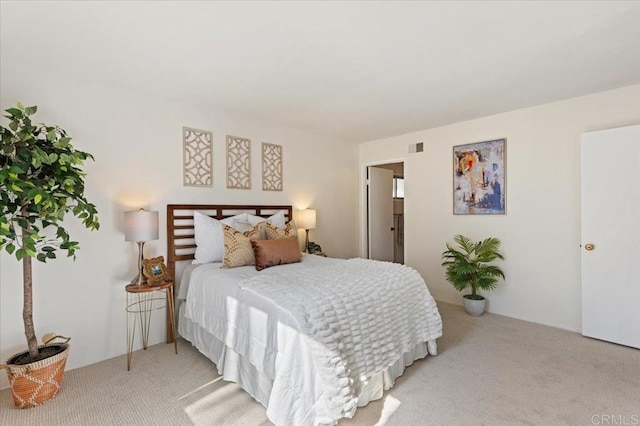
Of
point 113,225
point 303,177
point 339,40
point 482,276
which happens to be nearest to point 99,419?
point 113,225

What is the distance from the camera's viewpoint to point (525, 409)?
1.98m

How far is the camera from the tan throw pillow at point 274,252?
2.91 m

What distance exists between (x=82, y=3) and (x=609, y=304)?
4739mm

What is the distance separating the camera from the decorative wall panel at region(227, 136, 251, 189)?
367 centimetres

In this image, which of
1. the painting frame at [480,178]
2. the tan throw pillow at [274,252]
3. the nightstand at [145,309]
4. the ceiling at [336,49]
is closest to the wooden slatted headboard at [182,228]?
the nightstand at [145,309]

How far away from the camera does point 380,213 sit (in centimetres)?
553

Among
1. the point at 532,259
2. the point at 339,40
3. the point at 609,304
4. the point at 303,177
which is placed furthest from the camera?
the point at 303,177

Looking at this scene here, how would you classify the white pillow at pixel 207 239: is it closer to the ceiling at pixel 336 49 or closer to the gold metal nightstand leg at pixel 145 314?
the gold metal nightstand leg at pixel 145 314

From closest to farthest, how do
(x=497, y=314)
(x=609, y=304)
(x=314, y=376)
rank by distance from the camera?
(x=314, y=376), (x=609, y=304), (x=497, y=314)

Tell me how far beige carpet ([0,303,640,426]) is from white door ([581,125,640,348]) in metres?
0.25

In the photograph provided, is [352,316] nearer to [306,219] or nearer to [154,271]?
[154,271]

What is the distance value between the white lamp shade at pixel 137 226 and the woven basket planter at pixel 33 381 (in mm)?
974

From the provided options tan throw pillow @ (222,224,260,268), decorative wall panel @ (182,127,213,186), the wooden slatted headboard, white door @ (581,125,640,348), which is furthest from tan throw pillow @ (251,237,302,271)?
white door @ (581,125,640,348)

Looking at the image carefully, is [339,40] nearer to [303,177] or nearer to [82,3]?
[82,3]
